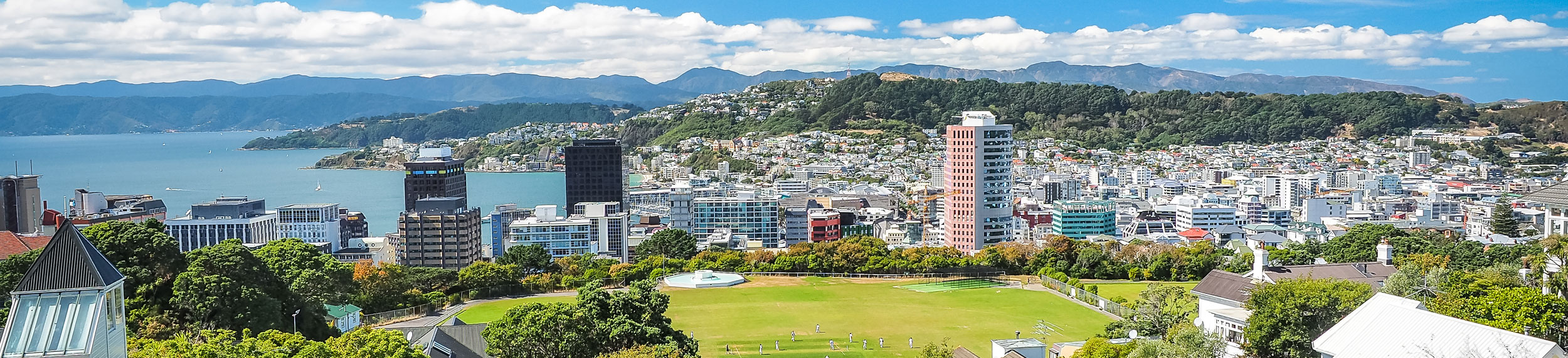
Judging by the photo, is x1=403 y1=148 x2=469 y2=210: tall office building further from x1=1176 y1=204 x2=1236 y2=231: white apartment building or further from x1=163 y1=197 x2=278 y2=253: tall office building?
x1=1176 y1=204 x2=1236 y2=231: white apartment building

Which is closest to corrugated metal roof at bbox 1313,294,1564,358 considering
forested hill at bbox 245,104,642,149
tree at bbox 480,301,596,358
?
tree at bbox 480,301,596,358

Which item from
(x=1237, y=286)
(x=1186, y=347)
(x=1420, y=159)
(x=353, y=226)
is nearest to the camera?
(x=1186, y=347)

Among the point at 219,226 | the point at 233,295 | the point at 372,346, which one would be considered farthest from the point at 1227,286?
the point at 219,226

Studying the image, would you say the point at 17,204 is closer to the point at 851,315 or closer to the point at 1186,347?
the point at 851,315

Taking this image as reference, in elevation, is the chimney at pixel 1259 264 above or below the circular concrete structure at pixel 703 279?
above

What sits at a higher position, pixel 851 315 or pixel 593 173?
pixel 593 173

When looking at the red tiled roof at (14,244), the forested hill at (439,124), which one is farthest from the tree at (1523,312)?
the forested hill at (439,124)

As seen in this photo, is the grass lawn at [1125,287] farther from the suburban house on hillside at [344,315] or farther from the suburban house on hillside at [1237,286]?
the suburban house on hillside at [344,315]
